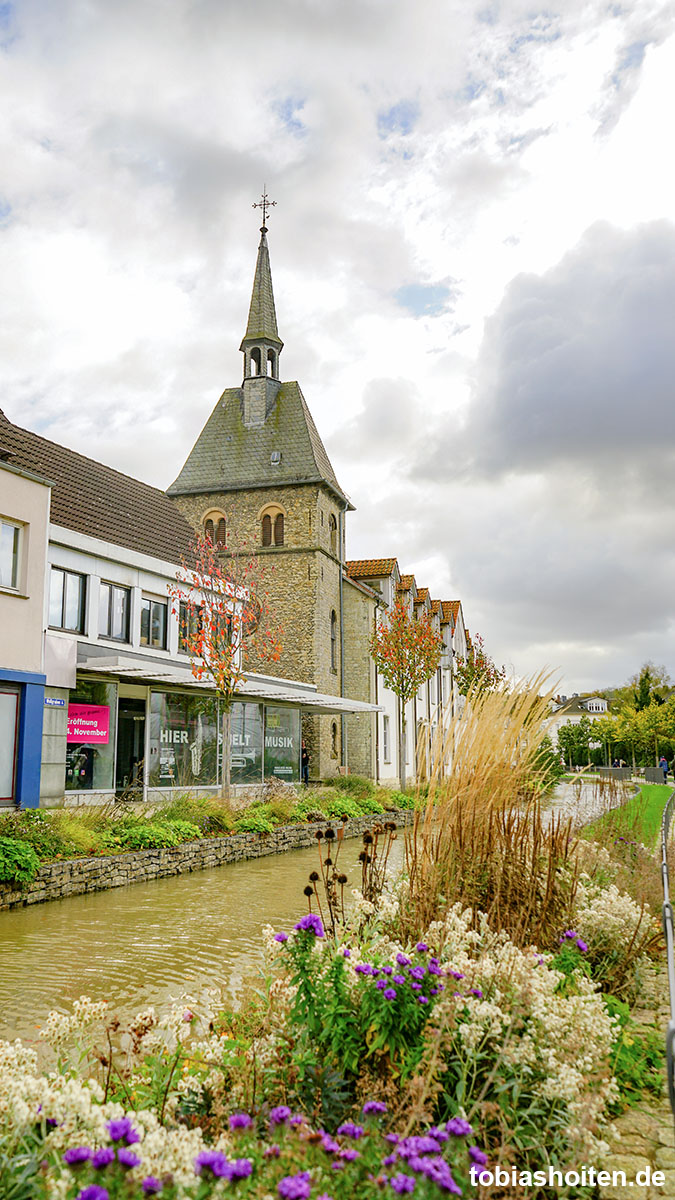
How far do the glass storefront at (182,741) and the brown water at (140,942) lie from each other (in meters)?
7.42

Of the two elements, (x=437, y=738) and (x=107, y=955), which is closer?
(x=437, y=738)

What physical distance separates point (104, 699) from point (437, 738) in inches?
572

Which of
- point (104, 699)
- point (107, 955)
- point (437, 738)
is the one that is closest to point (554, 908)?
point (437, 738)

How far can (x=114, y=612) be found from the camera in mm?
21484

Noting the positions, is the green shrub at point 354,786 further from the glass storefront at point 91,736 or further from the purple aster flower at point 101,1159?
the purple aster flower at point 101,1159

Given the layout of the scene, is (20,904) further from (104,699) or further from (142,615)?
(142,615)

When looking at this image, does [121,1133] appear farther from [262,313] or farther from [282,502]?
[262,313]

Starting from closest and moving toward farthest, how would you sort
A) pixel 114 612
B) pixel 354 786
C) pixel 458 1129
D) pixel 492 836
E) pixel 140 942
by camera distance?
pixel 458 1129 < pixel 492 836 < pixel 140 942 < pixel 114 612 < pixel 354 786

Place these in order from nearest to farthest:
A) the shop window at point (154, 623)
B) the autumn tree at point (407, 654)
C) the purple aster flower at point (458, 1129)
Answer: the purple aster flower at point (458, 1129) → the shop window at point (154, 623) → the autumn tree at point (407, 654)

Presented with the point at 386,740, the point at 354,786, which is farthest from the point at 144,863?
the point at 386,740

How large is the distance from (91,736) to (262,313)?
24.7m

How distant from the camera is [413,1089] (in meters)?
2.74

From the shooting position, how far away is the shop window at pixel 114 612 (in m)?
20.9

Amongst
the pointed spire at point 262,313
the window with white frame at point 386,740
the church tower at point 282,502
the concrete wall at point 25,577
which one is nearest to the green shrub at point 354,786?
the church tower at point 282,502
